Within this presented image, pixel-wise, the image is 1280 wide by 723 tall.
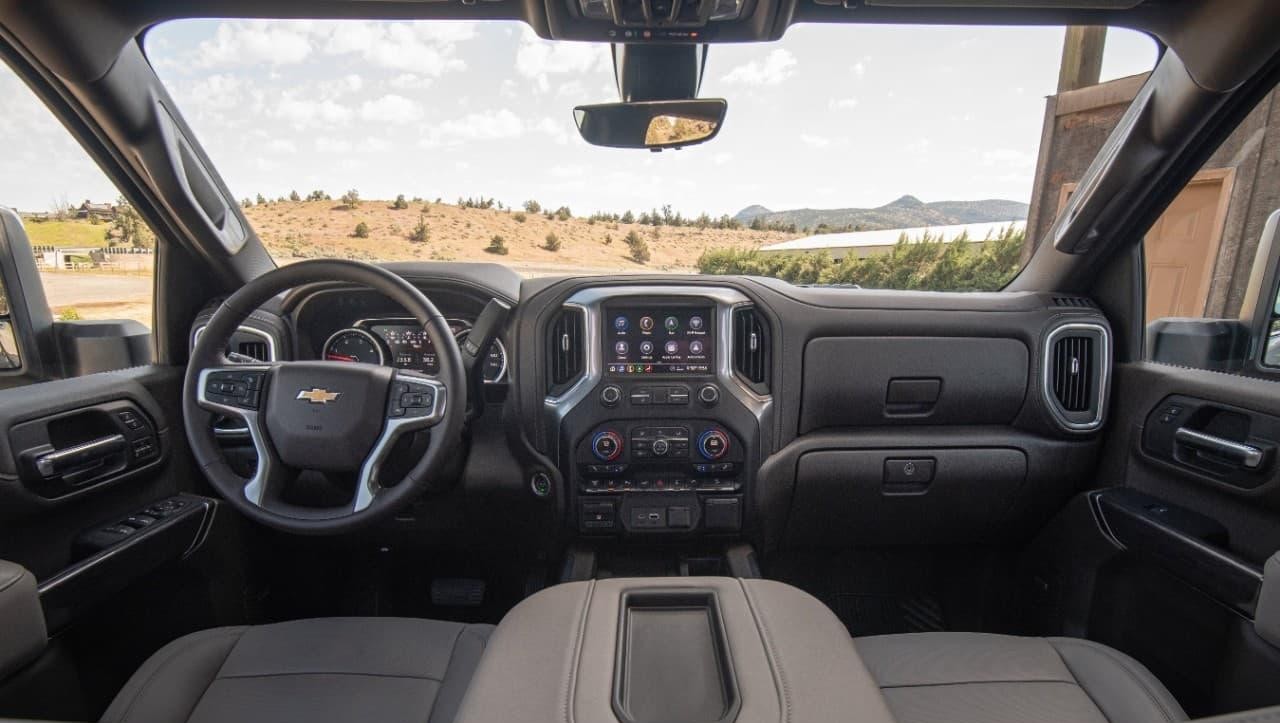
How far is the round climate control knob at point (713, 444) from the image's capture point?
234 cm

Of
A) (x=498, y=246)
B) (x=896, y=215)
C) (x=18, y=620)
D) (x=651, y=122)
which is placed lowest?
(x=18, y=620)

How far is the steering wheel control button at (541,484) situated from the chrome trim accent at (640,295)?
0.23 metres

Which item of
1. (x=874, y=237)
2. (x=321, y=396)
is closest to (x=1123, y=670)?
(x=874, y=237)

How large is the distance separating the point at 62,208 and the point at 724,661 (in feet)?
7.82

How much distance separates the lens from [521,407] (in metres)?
2.32

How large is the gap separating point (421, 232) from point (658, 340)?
0.98m

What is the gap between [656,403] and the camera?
230 cm

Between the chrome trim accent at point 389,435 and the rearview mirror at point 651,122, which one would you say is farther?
the rearview mirror at point 651,122

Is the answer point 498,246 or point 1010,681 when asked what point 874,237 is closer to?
point 498,246

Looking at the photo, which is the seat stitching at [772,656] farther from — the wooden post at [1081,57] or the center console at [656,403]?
the wooden post at [1081,57]

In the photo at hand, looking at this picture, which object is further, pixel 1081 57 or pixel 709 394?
pixel 1081 57

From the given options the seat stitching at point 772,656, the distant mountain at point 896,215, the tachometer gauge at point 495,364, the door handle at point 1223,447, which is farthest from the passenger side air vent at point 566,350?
the door handle at point 1223,447

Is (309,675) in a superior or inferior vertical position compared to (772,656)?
inferior

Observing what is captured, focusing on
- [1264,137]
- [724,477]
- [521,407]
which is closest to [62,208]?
[521,407]
